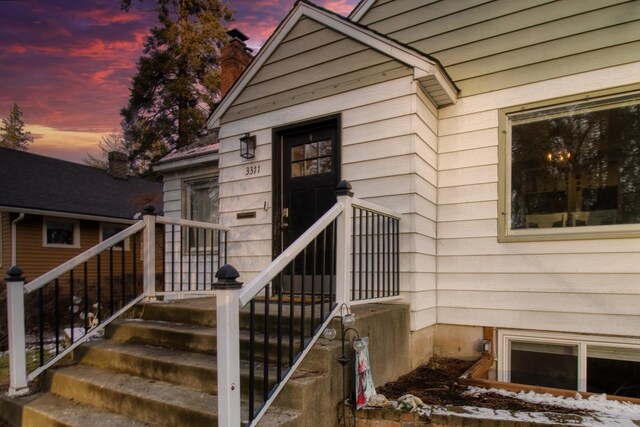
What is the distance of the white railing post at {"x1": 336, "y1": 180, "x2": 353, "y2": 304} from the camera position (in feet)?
8.55

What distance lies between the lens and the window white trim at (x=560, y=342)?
3.25 metres

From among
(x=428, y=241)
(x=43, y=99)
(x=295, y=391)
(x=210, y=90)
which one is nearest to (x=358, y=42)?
(x=428, y=241)

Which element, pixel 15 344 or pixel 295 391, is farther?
pixel 15 344

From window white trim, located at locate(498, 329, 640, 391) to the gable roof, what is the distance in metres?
2.43

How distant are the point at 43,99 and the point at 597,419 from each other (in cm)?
1245

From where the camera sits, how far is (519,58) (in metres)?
3.82

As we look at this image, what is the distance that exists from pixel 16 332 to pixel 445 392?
10.7ft

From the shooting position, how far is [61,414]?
255 centimetres

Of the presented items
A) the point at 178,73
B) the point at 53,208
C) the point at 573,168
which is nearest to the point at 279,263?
the point at 573,168

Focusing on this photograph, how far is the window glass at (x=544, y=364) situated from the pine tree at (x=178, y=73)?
55.1ft

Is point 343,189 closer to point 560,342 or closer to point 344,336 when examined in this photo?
point 344,336

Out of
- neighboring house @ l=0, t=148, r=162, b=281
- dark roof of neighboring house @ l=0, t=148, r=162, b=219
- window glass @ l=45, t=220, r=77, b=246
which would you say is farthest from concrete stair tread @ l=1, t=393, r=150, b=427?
window glass @ l=45, t=220, r=77, b=246

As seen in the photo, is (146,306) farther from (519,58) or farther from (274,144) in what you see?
(519,58)

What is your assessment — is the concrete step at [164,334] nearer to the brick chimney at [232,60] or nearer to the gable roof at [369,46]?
the gable roof at [369,46]
